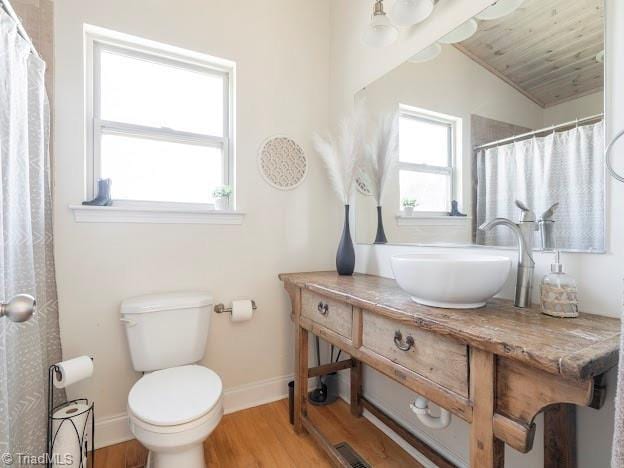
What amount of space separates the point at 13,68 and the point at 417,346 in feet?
5.09

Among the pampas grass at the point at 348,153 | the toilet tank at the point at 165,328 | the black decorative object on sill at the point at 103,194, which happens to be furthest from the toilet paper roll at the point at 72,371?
the pampas grass at the point at 348,153

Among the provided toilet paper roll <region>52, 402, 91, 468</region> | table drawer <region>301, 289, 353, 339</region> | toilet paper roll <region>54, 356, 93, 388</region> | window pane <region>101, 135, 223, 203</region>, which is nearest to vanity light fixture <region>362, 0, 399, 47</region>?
window pane <region>101, 135, 223, 203</region>

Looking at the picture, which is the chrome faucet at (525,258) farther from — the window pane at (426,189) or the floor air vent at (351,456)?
the floor air vent at (351,456)

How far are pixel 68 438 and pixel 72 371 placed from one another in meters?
0.25

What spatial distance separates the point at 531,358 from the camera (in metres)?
0.63

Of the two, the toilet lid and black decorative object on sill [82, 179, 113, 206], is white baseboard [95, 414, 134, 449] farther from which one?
black decorative object on sill [82, 179, 113, 206]

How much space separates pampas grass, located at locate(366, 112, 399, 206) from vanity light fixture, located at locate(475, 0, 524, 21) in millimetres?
544

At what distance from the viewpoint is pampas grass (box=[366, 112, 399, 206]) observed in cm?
165

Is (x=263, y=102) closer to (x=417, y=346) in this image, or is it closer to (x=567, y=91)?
(x=567, y=91)

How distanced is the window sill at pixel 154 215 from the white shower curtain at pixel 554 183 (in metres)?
1.29

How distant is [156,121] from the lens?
178cm

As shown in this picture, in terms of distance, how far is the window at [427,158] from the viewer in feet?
4.58

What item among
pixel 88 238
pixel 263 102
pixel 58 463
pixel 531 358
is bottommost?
pixel 58 463

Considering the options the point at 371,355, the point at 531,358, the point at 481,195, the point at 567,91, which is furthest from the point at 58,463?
the point at 567,91
